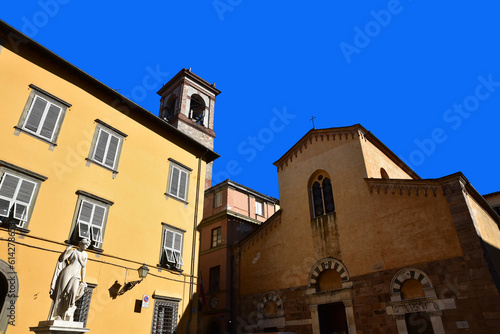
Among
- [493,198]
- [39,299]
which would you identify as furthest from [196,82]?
[493,198]

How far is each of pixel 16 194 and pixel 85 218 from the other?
2.26 meters

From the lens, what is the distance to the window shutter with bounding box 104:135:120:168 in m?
13.4

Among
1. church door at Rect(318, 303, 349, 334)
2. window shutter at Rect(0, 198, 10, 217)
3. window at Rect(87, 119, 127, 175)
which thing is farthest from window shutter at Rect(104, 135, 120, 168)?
church door at Rect(318, 303, 349, 334)

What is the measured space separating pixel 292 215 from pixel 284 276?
135 inches

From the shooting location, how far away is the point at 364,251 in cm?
1598

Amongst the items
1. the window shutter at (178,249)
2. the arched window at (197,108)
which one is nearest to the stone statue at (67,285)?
the window shutter at (178,249)

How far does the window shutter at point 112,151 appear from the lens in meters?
13.4

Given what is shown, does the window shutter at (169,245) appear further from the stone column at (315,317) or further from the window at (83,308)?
the stone column at (315,317)

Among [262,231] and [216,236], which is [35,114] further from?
[216,236]

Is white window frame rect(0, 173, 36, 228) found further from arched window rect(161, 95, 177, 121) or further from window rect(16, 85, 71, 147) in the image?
arched window rect(161, 95, 177, 121)

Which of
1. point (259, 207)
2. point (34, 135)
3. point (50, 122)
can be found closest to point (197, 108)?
point (259, 207)

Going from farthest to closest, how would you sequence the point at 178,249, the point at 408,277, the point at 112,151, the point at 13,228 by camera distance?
1. the point at 178,249
2. the point at 408,277
3. the point at 112,151
4. the point at 13,228

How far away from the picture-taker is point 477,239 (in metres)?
13.0

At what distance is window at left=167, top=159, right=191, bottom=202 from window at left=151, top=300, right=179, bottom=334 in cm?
Answer: 462
